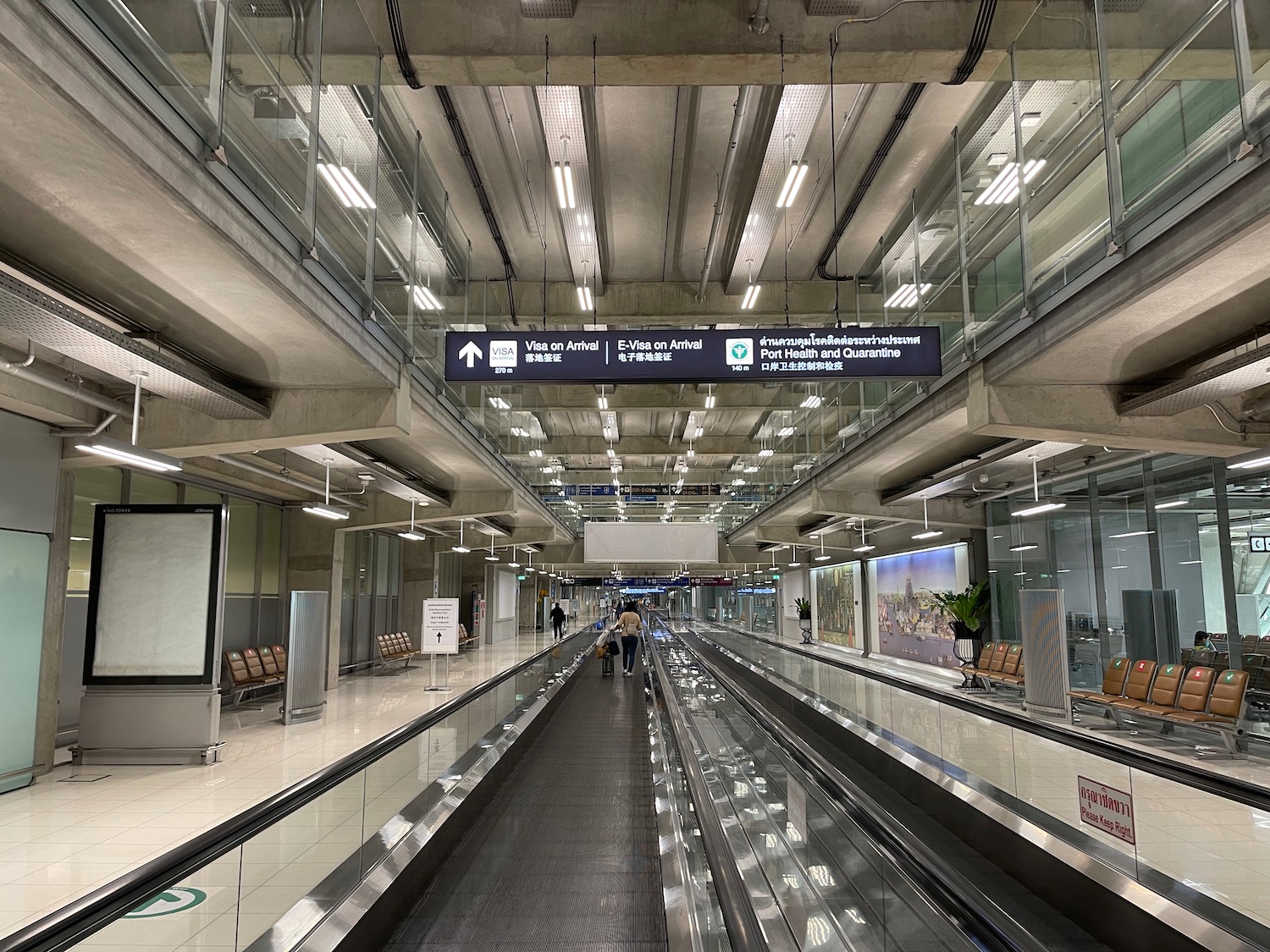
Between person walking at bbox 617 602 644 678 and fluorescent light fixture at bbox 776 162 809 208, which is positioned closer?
fluorescent light fixture at bbox 776 162 809 208

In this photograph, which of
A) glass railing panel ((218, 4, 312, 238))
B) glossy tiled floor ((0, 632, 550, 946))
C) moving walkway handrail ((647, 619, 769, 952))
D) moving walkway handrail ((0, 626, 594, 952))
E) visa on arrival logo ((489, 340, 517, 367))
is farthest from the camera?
visa on arrival logo ((489, 340, 517, 367))

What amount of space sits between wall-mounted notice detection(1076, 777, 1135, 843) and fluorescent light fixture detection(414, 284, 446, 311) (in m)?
7.59

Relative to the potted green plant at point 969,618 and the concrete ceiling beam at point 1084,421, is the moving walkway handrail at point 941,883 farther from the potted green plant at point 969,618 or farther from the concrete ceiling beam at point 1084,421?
the potted green plant at point 969,618

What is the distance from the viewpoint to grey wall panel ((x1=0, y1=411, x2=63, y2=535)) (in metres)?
8.24

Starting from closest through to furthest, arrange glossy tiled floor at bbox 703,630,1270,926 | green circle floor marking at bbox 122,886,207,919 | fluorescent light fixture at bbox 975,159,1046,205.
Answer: green circle floor marking at bbox 122,886,207,919 < glossy tiled floor at bbox 703,630,1270,926 < fluorescent light fixture at bbox 975,159,1046,205

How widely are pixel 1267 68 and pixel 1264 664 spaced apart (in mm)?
8324

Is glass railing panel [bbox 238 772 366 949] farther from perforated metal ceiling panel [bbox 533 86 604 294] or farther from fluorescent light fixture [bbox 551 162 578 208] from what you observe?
perforated metal ceiling panel [bbox 533 86 604 294]

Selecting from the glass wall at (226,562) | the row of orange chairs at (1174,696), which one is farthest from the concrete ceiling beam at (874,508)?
the glass wall at (226,562)

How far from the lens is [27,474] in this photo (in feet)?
28.0

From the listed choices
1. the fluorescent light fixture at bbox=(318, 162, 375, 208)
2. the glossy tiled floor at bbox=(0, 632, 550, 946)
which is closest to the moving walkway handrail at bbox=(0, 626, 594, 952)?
the glossy tiled floor at bbox=(0, 632, 550, 946)

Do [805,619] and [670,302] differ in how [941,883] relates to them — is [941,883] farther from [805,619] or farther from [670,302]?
[805,619]

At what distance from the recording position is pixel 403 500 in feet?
53.9

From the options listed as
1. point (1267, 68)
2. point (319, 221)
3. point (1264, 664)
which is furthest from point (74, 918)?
point (1264, 664)

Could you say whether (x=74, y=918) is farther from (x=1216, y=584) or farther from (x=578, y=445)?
(x=578, y=445)
